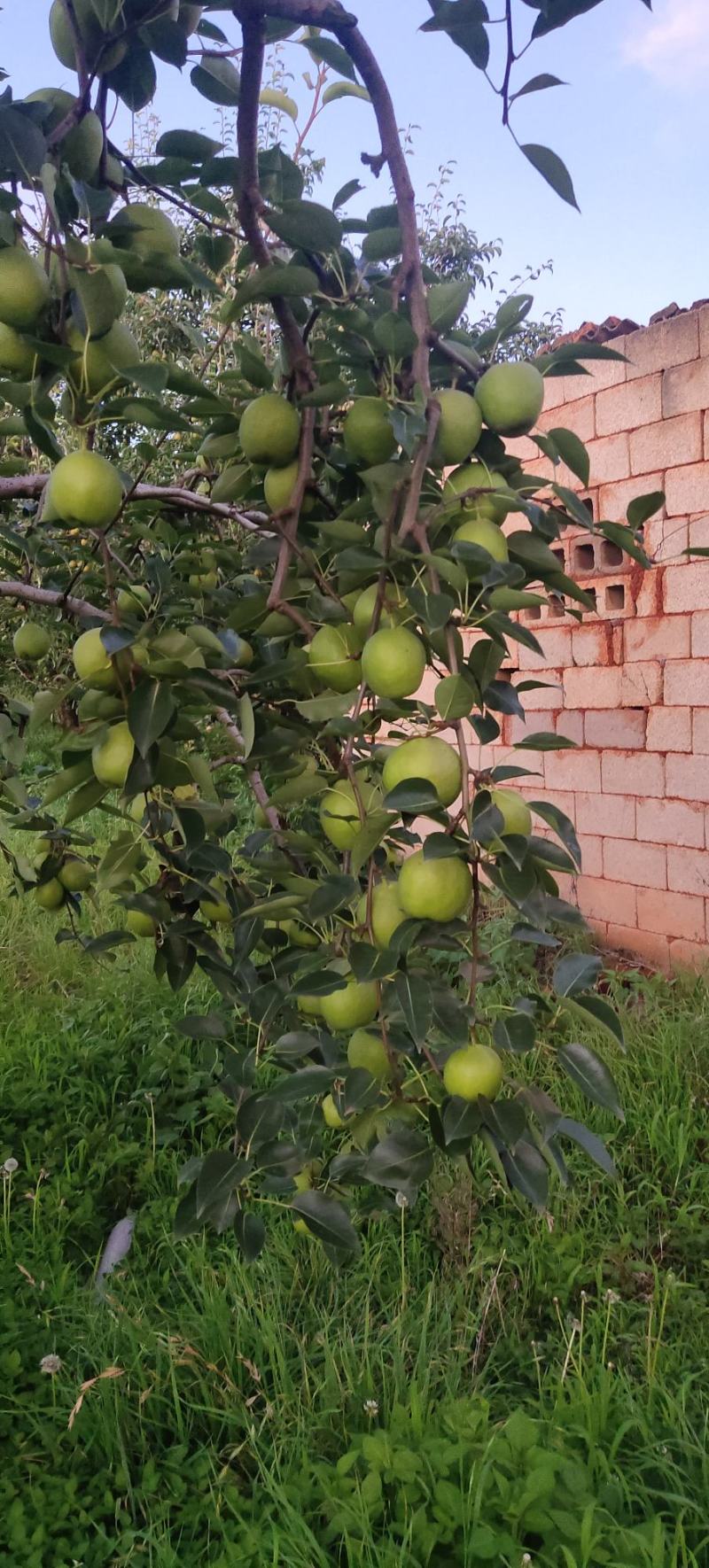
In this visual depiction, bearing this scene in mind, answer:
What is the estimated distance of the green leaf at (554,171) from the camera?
33.7 inches

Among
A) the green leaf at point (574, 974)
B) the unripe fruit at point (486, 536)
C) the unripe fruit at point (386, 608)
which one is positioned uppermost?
the unripe fruit at point (486, 536)

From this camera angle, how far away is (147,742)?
2.91 ft

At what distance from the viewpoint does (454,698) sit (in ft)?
2.52

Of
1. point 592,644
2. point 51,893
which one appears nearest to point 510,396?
point 51,893

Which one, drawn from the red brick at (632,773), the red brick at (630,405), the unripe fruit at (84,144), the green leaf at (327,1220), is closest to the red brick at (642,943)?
the red brick at (632,773)

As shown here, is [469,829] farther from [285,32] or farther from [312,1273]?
[312,1273]

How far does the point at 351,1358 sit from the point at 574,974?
135cm

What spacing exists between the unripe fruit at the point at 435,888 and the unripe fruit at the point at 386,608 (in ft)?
0.64

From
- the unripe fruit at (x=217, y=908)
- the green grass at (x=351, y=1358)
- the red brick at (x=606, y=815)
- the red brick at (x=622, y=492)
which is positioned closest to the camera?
the unripe fruit at (x=217, y=908)

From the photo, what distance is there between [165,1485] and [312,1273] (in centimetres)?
57

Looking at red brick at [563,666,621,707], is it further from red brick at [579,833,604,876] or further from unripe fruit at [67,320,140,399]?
unripe fruit at [67,320,140,399]

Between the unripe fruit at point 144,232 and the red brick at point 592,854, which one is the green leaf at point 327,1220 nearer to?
the unripe fruit at point 144,232

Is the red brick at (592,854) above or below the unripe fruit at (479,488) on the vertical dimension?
below

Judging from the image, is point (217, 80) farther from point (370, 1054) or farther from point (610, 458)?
point (610, 458)
